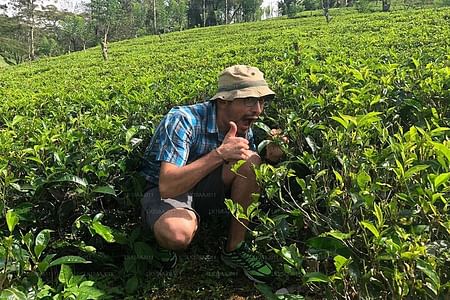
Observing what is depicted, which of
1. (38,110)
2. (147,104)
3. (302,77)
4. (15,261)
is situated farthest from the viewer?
(38,110)

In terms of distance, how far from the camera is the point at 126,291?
263 centimetres

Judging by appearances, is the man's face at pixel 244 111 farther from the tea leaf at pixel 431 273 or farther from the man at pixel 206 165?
the tea leaf at pixel 431 273

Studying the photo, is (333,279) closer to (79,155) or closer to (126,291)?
(126,291)

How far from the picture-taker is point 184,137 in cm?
270

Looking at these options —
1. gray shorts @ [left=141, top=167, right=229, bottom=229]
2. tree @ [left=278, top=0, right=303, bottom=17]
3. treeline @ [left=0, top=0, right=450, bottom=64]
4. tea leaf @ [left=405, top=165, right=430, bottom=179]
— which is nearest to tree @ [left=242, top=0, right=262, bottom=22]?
treeline @ [left=0, top=0, right=450, bottom=64]

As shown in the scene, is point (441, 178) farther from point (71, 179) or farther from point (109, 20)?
point (109, 20)

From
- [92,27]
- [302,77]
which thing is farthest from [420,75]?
[92,27]

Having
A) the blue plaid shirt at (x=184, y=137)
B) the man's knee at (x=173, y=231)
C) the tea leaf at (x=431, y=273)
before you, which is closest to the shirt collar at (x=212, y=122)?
the blue plaid shirt at (x=184, y=137)

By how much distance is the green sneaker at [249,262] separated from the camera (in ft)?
8.55

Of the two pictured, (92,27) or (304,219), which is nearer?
(304,219)

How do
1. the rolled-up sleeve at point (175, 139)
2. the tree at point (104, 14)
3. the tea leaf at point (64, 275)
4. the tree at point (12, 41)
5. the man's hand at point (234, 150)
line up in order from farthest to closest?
the tree at point (12, 41), the tree at point (104, 14), the rolled-up sleeve at point (175, 139), the man's hand at point (234, 150), the tea leaf at point (64, 275)

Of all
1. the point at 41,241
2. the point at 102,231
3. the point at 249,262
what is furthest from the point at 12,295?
the point at 249,262

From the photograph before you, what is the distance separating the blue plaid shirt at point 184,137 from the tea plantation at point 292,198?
15 centimetres

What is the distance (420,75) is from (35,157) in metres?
2.41
